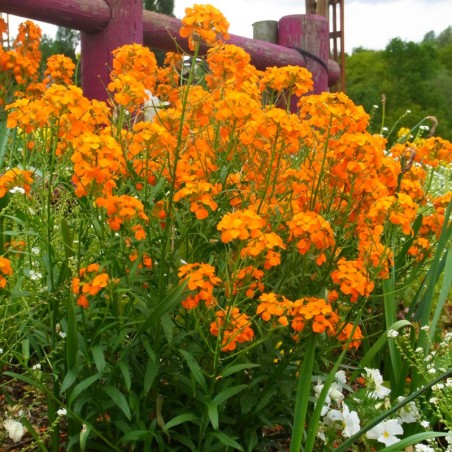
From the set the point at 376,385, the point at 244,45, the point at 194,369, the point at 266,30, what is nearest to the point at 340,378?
the point at 376,385

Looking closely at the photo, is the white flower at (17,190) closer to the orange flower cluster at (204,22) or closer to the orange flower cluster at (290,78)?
the orange flower cluster at (204,22)

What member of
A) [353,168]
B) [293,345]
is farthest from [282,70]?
[293,345]

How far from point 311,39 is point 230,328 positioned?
483 cm

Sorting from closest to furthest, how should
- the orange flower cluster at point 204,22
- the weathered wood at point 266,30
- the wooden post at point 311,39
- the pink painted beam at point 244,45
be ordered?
the orange flower cluster at point 204,22 → the pink painted beam at point 244,45 → the wooden post at point 311,39 → the weathered wood at point 266,30

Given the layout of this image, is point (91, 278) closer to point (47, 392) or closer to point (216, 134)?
point (47, 392)

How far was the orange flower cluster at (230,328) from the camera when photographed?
178 cm

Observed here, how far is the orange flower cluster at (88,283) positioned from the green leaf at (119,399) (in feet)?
0.70

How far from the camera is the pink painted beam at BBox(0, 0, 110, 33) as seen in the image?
425 cm

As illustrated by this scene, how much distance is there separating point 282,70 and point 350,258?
1.99ft

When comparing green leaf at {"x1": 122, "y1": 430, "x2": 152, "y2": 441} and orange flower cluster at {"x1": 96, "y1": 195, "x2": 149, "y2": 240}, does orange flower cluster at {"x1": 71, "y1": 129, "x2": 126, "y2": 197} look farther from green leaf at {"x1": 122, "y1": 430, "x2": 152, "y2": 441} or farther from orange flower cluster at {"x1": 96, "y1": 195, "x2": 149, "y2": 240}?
green leaf at {"x1": 122, "y1": 430, "x2": 152, "y2": 441}

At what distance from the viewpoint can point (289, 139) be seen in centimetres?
197

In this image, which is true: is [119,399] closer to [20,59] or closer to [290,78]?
[290,78]

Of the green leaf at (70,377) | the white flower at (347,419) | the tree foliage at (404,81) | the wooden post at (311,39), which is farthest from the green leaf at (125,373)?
the tree foliage at (404,81)

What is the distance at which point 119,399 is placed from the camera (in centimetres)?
184
